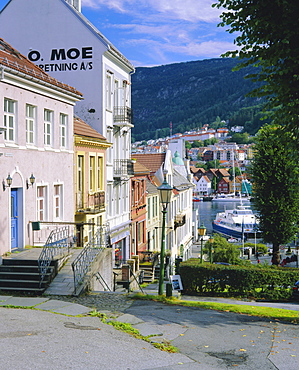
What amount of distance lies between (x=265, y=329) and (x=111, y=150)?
20004 mm

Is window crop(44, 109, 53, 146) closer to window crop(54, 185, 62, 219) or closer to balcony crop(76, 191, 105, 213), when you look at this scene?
window crop(54, 185, 62, 219)

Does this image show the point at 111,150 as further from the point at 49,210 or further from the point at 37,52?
the point at 49,210

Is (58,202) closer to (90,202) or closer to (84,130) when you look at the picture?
(90,202)

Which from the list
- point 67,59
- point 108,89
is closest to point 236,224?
point 108,89

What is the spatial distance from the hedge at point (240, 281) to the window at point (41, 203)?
833 centimetres

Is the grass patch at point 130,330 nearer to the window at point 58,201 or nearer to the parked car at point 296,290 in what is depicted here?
the window at point 58,201

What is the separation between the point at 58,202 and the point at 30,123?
4.31 metres

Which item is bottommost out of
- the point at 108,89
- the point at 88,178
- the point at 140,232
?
the point at 140,232

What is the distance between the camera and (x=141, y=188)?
38.6 meters

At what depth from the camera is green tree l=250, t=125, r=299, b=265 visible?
99.5 ft

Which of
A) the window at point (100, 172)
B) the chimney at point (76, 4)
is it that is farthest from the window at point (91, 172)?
the chimney at point (76, 4)

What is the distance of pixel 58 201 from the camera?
2212 cm

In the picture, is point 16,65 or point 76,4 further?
point 76,4

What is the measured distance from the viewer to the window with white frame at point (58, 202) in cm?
2179
